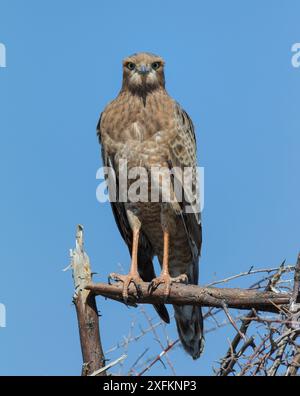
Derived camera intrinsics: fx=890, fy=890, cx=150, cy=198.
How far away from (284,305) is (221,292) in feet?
2.26

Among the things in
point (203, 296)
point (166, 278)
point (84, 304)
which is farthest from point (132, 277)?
point (203, 296)

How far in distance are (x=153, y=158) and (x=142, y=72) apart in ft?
2.88

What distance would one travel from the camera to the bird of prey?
843 centimetres

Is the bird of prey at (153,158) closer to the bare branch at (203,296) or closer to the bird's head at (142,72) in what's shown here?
the bird's head at (142,72)

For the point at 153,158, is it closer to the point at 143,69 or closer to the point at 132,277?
the point at 143,69

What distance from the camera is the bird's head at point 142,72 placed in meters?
8.65

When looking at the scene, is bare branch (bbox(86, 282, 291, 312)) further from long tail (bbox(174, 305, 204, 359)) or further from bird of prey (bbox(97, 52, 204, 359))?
long tail (bbox(174, 305, 204, 359))

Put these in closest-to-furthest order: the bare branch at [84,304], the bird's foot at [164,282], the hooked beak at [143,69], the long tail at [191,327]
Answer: the bare branch at [84,304] < the bird's foot at [164,282] < the long tail at [191,327] < the hooked beak at [143,69]

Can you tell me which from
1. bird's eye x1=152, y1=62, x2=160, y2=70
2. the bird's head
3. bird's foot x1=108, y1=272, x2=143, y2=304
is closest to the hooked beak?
the bird's head

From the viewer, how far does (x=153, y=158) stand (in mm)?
8406

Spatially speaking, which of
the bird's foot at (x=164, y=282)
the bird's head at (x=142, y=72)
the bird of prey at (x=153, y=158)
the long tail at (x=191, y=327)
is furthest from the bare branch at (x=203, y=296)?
the bird's head at (x=142, y=72)
